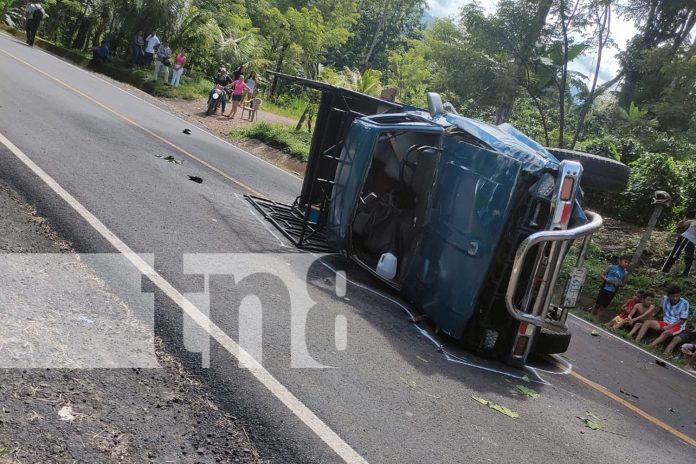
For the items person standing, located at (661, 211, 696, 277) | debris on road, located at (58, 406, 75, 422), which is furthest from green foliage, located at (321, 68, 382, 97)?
debris on road, located at (58, 406, 75, 422)

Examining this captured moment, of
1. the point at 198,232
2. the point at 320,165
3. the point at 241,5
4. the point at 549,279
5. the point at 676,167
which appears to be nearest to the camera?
the point at 549,279

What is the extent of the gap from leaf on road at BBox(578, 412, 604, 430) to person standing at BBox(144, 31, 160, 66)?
83.0ft

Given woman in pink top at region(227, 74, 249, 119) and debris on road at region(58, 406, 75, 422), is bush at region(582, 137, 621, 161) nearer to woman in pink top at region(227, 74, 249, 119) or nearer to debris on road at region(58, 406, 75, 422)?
woman in pink top at region(227, 74, 249, 119)

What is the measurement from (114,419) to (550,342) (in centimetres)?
480

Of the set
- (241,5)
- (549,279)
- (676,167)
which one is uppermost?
(241,5)

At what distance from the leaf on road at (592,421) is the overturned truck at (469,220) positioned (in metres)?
0.83

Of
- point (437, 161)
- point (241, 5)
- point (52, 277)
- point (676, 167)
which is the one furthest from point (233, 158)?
point (241, 5)

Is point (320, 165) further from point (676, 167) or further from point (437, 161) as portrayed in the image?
point (676, 167)

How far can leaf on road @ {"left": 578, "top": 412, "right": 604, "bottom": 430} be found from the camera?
5.54 m

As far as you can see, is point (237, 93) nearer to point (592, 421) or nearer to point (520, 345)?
point (520, 345)

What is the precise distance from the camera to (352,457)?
157 inches

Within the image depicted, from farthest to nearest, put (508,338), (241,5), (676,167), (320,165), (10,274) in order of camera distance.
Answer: (241,5)
(676,167)
(320,165)
(508,338)
(10,274)

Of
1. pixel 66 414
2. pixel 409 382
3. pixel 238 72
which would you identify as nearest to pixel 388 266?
pixel 409 382

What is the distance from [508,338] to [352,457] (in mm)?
3020
